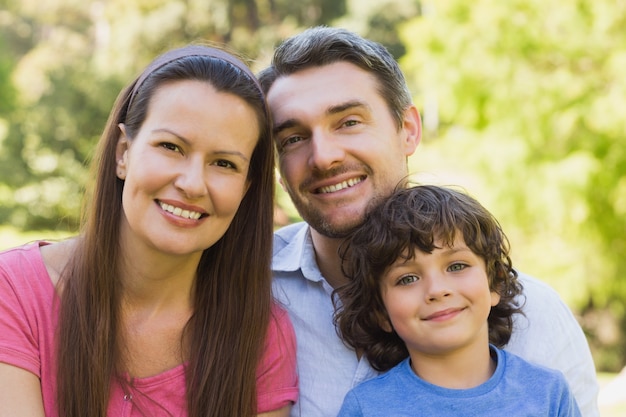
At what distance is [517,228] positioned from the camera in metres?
9.52

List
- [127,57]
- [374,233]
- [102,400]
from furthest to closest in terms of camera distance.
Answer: [127,57], [374,233], [102,400]

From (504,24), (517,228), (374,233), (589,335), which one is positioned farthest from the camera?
(589,335)

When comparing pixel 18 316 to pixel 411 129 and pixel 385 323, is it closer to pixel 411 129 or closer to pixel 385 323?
pixel 385 323

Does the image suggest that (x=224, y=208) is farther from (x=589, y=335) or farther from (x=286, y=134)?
(x=589, y=335)

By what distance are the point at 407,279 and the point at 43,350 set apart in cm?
121

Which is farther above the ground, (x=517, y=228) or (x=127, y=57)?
(x=127, y=57)

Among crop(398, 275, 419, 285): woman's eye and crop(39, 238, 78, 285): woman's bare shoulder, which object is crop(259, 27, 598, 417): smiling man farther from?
crop(39, 238, 78, 285): woman's bare shoulder

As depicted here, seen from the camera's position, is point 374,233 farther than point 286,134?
No

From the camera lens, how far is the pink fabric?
2.50 metres

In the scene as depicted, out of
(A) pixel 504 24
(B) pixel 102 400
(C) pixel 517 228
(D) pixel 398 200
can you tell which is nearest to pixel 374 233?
(D) pixel 398 200

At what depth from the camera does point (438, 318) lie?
2574mm

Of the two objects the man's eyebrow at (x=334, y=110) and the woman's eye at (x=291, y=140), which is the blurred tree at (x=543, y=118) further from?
the woman's eye at (x=291, y=140)

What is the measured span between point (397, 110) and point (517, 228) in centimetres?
660

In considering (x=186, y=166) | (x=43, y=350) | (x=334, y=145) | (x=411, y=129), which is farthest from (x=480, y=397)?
(x=43, y=350)
